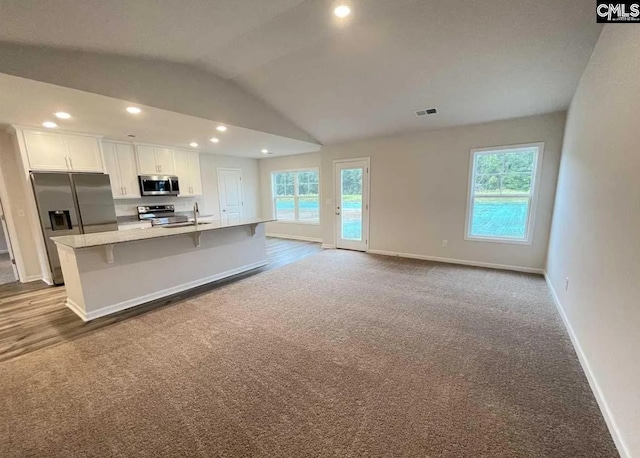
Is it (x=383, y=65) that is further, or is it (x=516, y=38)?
(x=383, y=65)

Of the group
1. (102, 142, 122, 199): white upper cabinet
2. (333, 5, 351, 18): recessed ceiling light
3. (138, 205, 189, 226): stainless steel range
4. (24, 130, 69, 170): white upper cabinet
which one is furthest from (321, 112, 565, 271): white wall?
(24, 130, 69, 170): white upper cabinet

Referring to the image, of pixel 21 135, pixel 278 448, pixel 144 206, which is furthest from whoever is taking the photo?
pixel 144 206

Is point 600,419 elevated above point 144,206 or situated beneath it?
situated beneath

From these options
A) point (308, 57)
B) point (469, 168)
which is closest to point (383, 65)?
point (308, 57)

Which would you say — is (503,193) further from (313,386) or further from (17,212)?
(17,212)

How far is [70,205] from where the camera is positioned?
4.11 meters

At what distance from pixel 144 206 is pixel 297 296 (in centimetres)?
419

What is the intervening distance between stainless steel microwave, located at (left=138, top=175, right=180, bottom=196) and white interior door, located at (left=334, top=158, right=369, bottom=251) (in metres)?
3.62

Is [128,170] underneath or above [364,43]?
underneath

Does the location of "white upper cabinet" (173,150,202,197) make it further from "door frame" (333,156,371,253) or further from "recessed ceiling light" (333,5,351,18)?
"recessed ceiling light" (333,5,351,18)

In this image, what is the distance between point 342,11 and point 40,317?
4.74 meters

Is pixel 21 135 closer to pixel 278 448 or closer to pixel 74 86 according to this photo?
pixel 74 86

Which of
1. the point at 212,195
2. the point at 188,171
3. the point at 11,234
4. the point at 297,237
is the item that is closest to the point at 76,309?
the point at 11,234

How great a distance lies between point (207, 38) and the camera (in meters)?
2.74
